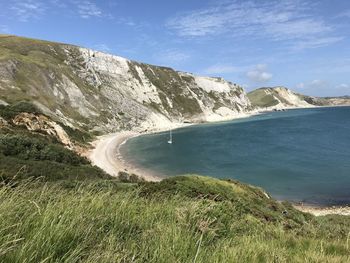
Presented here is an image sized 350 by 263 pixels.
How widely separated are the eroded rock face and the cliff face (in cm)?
1460

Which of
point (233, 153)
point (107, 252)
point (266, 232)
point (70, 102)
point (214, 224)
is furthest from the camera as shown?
point (70, 102)

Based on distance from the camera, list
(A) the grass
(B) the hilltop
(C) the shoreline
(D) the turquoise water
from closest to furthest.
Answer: (A) the grass, (B) the hilltop, (C) the shoreline, (D) the turquoise water

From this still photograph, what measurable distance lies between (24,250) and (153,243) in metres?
1.86

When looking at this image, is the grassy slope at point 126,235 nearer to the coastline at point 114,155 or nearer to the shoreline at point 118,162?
the shoreline at point 118,162

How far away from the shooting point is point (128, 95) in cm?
13012

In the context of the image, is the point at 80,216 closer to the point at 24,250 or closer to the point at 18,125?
the point at 24,250

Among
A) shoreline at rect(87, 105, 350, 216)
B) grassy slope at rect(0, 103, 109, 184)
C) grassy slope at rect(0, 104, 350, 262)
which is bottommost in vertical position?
shoreline at rect(87, 105, 350, 216)

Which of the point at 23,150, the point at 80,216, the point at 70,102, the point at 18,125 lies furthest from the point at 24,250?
the point at 70,102

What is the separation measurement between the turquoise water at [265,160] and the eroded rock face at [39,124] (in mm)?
14094

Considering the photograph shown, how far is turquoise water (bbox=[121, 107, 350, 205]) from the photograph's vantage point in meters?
47.1

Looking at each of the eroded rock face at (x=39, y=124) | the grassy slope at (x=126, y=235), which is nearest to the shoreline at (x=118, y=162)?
the eroded rock face at (x=39, y=124)

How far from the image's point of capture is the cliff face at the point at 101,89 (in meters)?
88.9

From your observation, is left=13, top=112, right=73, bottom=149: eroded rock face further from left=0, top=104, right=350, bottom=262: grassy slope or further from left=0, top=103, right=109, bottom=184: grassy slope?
left=0, top=104, right=350, bottom=262: grassy slope

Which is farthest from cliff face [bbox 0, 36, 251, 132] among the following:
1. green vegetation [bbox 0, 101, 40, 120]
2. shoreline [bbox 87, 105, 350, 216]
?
green vegetation [bbox 0, 101, 40, 120]
